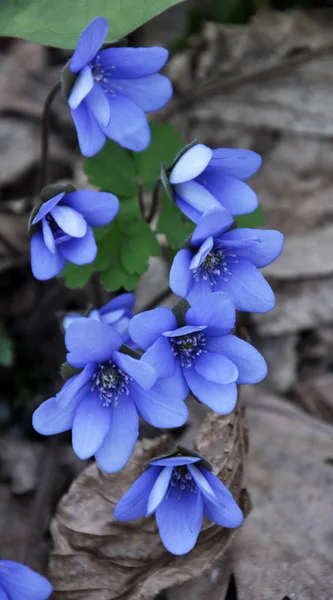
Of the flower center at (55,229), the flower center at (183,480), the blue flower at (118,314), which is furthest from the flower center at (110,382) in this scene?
the flower center at (55,229)

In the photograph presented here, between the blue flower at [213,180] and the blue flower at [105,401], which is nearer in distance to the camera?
the blue flower at [105,401]

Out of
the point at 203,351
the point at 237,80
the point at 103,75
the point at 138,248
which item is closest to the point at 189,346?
the point at 203,351

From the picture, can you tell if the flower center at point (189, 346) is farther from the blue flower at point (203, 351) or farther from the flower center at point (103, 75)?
the flower center at point (103, 75)

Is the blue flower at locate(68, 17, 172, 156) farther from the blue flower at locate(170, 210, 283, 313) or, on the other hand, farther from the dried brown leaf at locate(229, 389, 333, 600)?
the dried brown leaf at locate(229, 389, 333, 600)

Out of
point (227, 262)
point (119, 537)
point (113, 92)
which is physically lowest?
point (119, 537)

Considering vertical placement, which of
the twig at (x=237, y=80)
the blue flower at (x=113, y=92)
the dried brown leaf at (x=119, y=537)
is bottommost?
the dried brown leaf at (x=119, y=537)

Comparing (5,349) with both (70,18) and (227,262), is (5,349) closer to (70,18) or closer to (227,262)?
(227,262)

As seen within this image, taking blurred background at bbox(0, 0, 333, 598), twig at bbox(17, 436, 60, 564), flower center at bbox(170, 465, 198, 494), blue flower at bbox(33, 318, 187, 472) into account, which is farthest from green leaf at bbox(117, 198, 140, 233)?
twig at bbox(17, 436, 60, 564)
